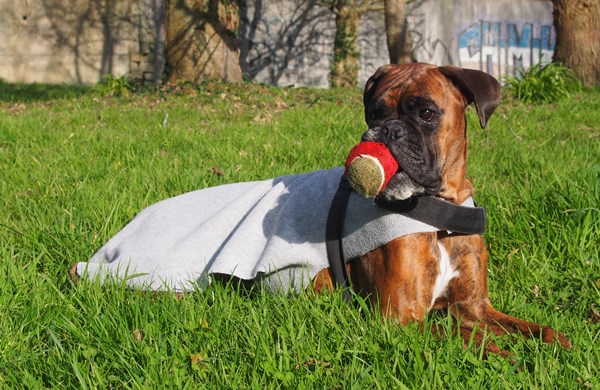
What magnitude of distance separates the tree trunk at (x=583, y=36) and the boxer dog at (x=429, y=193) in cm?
1109

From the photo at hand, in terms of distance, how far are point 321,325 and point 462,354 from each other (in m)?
0.58

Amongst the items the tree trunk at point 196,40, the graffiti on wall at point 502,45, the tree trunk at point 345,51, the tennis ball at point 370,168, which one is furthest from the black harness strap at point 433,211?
the graffiti on wall at point 502,45

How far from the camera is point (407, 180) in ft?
9.14

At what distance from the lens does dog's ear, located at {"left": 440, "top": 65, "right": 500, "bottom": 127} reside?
9.86ft

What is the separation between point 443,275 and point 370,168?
740mm

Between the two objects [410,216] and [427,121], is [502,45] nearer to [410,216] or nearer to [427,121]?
[427,121]

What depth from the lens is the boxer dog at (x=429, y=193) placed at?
2.83m

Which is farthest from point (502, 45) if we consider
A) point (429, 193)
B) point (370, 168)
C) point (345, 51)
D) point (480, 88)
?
point (370, 168)

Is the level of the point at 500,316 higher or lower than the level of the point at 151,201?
lower

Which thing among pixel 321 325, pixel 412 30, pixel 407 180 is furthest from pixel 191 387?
pixel 412 30

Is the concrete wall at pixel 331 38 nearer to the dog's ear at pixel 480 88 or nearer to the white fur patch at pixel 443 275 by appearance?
the dog's ear at pixel 480 88

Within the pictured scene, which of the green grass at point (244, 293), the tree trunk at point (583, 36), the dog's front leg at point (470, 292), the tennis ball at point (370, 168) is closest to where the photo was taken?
the green grass at point (244, 293)

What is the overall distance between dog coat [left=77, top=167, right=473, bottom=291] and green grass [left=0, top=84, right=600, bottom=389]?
0.15 m

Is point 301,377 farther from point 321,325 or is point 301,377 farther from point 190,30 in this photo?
point 190,30
